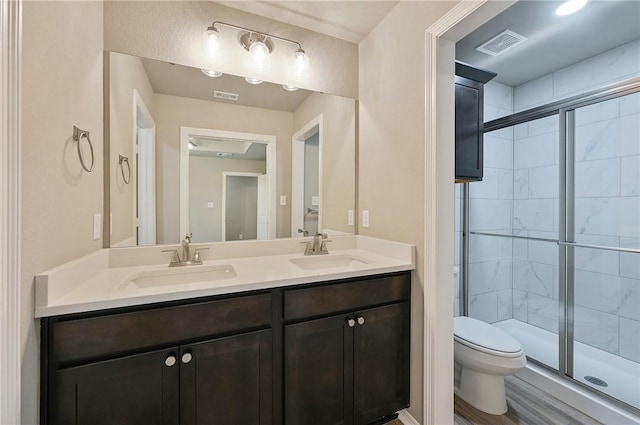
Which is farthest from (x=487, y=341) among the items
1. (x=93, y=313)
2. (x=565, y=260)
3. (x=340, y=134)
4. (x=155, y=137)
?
(x=155, y=137)

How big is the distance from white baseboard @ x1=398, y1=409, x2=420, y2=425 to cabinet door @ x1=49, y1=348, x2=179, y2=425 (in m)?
1.19

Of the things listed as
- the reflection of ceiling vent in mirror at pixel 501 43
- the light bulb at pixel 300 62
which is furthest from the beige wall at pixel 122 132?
the reflection of ceiling vent in mirror at pixel 501 43

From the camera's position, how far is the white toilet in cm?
160

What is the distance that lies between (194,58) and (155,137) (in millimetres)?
507

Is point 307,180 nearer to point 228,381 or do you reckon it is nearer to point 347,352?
point 347,352

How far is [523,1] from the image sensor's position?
5.32ft

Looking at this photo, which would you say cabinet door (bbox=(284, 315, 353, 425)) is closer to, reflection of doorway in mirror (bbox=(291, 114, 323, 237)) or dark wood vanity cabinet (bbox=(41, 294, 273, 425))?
dark wood vanity cabinet (bbox=(41, 294, 273, 425))

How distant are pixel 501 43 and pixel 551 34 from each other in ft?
1.02

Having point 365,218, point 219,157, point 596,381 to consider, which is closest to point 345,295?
point 365,218

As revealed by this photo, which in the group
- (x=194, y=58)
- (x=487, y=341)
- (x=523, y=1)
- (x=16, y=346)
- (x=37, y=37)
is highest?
Answer: (x=523, y=1)

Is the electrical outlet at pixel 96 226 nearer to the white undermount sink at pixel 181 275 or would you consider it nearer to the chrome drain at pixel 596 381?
the white undermount sink at pixel 181 275

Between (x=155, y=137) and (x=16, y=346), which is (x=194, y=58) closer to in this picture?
(x=155, y=137)

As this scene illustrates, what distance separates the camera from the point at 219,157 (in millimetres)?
1724

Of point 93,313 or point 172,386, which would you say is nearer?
point 93,313
